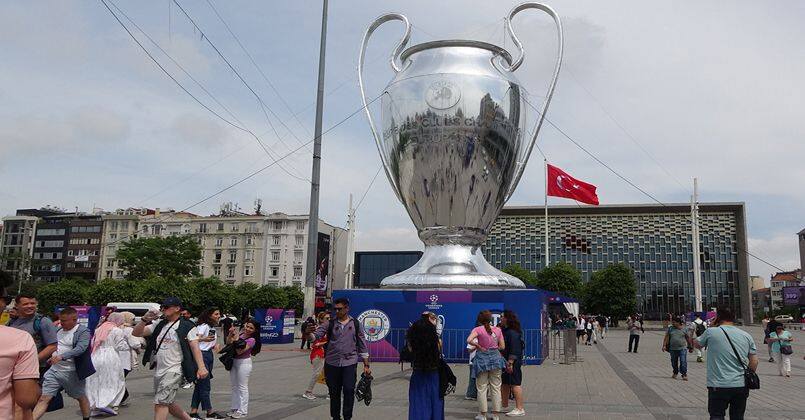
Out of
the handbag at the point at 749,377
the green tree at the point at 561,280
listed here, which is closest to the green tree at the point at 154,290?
the green tree at the point at 561,280

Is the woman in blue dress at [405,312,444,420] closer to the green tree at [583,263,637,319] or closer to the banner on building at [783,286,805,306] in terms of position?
the green tree at [583,263,637,319]

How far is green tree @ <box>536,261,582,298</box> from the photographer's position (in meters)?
50.9

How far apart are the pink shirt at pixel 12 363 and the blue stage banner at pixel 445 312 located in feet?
34.0

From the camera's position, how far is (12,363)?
9.20 ft

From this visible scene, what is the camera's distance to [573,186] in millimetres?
33438

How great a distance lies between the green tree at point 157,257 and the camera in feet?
192

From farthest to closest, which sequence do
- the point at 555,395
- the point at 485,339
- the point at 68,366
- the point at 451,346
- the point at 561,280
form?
the point at 561,280, the point at 451,346, the point at 555,395, the point at 485,339, the point at 68,366

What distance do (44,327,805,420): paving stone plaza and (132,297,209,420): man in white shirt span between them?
1.83m

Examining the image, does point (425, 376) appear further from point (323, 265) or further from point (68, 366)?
point (323, 265)

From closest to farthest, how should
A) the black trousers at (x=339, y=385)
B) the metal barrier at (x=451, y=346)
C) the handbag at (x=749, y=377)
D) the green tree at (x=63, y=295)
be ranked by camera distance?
the handbag at (x=749, y=377) → the black trousers at (x=339, y=385) → the metal barrier at (x=451, y=346) → the green tree at (x=63, y=295)

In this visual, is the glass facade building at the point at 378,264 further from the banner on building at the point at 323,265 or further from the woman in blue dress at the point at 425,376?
the woman in blue dress at the point at 425,376

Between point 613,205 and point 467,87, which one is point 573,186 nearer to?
point 467,87

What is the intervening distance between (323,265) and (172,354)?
224ft

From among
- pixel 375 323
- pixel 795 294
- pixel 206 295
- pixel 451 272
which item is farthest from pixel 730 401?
pixel 795 294
